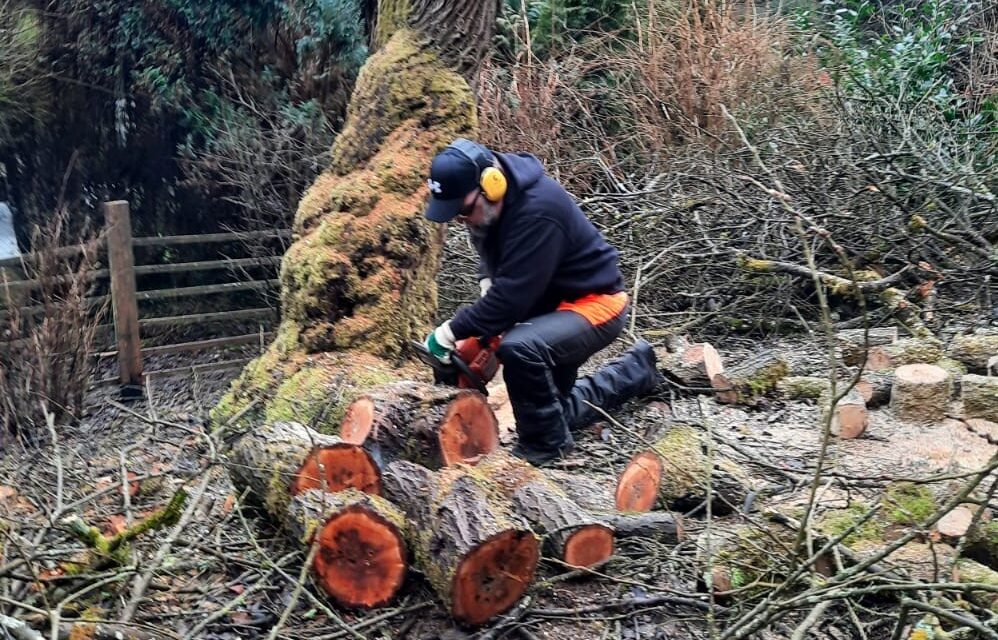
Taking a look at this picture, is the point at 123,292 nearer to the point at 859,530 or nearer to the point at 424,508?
the point at 424,508

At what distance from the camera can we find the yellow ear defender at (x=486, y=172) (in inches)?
159

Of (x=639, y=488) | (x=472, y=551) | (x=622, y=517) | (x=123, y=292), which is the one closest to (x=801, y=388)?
(x=639, y=488)

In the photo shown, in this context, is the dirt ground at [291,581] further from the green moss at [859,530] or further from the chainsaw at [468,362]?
the chainsaw at [468,362]

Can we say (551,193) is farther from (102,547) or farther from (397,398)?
(102,547)

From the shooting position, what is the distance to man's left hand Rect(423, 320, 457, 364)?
4176mm

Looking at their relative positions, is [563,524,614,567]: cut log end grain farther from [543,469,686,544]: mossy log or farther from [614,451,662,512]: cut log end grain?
[614,451,662,512]: cut log end grain

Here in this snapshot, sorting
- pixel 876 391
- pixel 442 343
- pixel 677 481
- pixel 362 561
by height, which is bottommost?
pixel 876 391

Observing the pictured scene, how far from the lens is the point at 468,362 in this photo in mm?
4301

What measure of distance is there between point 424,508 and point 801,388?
9.46ft

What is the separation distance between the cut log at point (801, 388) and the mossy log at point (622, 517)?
6.18 ft

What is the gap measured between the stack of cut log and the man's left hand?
284 millimetres

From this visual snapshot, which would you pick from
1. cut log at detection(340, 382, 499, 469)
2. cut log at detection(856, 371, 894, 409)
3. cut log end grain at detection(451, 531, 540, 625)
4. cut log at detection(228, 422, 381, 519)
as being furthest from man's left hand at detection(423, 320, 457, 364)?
cut log at detection(856, 371, 894, 409)

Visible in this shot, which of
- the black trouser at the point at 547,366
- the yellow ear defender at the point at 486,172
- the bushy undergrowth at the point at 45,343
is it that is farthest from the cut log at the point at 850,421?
the bushy undergrowth at the point at 45,343

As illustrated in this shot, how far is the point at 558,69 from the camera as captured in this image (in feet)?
30.2
